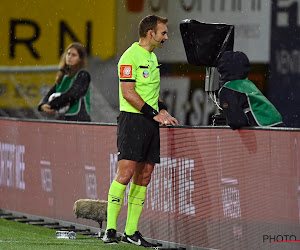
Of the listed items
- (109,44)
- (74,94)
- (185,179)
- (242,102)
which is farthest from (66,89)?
(109,44)

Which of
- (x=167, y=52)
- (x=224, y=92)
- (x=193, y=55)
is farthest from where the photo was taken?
(x=167, y=52)

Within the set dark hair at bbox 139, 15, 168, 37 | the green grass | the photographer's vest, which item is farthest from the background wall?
dark hair at bbox 139, 15, 168, 37

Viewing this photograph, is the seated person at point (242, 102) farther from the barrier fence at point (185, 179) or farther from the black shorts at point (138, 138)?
the black shorts at point (138, 138)

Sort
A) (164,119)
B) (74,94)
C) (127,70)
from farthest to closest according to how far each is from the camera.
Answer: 1. (74,94)
2. (127,70)
3. (164,119)

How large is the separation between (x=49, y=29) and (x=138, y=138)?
10.1 m

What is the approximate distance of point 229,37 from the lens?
27.1ft

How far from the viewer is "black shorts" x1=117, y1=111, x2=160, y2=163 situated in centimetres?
809

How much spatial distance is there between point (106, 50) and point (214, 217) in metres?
9.04

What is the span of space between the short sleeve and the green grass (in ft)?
4.71

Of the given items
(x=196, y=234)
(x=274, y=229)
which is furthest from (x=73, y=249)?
(x=274, y=229)

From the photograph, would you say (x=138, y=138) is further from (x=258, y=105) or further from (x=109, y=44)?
(x=109, y=44)

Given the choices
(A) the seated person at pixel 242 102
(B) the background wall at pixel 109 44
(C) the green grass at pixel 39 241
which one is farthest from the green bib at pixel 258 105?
(B) the background wall at pixel 109 44

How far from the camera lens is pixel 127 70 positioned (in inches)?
318

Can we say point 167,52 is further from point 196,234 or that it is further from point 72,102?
point 196,234
